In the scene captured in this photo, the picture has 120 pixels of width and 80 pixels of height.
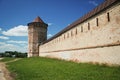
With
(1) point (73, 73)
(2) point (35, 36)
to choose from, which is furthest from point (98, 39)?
(2) point (35, 36)

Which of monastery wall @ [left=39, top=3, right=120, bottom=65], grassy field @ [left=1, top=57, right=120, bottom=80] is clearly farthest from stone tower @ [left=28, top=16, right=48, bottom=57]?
grassy field @ [left=1, top=57, right=120, bottom=80]

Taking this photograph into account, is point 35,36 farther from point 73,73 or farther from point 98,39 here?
point 73,73

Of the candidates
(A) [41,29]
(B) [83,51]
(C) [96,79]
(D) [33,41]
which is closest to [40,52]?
(D) [33,41]

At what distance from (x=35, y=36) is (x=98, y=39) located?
1106 inches

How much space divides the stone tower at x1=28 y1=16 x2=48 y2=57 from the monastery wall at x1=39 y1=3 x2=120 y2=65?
20.7m

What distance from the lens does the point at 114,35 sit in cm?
1074

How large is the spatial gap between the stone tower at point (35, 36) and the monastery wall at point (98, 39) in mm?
20749

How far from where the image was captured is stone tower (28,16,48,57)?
39625 millimetres

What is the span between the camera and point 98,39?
42.4ft

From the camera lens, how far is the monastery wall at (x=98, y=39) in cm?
1062

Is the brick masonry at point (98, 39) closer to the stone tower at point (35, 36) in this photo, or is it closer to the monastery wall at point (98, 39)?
the monastery wall at point (98, 39)

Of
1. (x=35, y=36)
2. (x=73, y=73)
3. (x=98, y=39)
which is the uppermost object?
(x=35, y=36)

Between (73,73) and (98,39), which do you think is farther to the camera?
(98,39)

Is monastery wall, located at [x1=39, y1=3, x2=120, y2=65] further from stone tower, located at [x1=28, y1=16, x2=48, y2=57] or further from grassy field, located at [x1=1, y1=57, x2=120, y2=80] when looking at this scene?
stone tower, located at [x1=28, y1=16, x2=48, y2=57]
